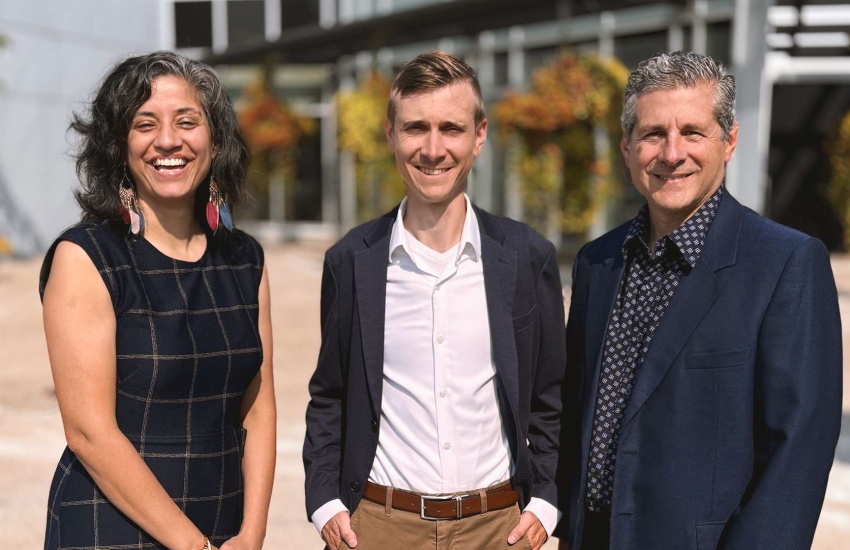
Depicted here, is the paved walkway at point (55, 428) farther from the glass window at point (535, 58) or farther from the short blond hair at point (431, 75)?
the glass window at point (535, 58)

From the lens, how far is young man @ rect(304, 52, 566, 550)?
232 cm

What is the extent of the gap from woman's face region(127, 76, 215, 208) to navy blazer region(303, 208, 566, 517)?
0.55 m

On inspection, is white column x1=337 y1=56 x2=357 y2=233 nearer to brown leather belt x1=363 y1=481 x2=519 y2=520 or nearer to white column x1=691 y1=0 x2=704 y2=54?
white column x1=691 y1=0 x2=704 y2=54

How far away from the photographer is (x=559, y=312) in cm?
247

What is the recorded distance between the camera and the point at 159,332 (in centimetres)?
202

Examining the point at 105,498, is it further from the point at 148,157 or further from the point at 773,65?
the point at 773,65

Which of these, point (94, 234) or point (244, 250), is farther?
point (244, 250)

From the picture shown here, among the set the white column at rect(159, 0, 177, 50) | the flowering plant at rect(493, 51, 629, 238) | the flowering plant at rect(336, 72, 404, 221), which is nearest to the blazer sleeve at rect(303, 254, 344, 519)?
the flowering plant at rect(493, 51, 629, 238)

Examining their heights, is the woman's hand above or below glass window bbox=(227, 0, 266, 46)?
below

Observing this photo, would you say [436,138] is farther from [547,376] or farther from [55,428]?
[55,428]

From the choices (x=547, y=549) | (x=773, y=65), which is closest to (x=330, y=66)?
(x=773, y=65)

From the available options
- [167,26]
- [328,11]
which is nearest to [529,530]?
[328,11]

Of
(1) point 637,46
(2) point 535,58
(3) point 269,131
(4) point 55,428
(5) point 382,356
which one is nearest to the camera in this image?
(5) point 382,356

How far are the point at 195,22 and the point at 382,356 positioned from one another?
20.6 meters
